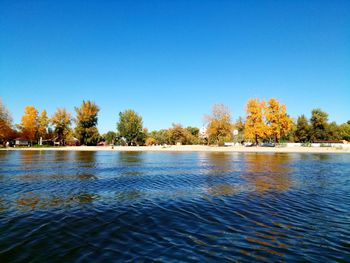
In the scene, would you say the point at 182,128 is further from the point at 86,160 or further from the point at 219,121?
the point at 86,160

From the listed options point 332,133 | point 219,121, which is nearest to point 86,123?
point 219,121

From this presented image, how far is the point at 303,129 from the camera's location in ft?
294

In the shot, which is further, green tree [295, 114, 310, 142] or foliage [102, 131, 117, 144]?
foliage [102, 131, 117, 144]

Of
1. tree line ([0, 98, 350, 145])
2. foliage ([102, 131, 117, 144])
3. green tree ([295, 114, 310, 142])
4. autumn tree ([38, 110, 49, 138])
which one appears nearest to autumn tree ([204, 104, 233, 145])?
tree line ([0, 98, 350, 145])

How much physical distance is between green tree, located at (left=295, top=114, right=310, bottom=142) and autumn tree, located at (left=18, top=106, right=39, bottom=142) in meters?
98.9

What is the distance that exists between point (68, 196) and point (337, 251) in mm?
11042

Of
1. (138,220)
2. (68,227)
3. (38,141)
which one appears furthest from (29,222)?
(38,141)

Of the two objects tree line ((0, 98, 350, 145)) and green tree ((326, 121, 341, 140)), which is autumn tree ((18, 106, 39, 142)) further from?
green tree ((326, 121, 341, 140))

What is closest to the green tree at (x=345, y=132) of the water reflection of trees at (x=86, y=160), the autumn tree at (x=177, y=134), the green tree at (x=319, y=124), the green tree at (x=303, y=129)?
the green tree at (x=319, y=124)

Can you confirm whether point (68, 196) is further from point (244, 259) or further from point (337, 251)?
point (337, 251)

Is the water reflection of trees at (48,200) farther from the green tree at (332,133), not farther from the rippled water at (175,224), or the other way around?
the green tree at (332,133)

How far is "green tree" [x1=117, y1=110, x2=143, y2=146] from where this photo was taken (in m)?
98.3

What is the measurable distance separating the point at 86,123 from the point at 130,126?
55.9ft

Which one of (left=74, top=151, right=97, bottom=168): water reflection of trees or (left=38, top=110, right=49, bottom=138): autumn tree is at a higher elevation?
(left=38, top=110, right=49, bottom=138): autumn tree
